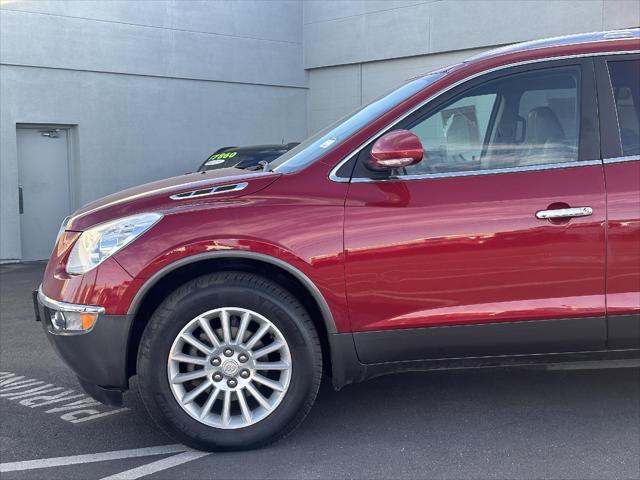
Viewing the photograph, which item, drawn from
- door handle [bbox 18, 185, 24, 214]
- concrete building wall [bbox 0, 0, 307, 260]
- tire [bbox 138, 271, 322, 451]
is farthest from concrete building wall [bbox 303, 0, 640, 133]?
tire [bbox 138, 271, 322, 451]

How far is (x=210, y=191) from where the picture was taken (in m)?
3.61

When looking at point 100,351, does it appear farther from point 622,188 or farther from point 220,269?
point 622,188

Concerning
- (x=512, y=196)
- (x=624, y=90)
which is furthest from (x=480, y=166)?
(x=624, y=90)

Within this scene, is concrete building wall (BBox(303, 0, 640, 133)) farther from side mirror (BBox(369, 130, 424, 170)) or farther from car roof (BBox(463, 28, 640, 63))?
side mirror (BBox(369, 130, 424, 170))

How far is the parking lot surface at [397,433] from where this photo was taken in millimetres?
3414

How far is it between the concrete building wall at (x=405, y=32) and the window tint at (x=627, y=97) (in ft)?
27.6

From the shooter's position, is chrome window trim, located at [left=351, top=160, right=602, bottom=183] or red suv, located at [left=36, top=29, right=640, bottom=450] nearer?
red suv, located at [left=36, top=29, right=640, bottom=450]

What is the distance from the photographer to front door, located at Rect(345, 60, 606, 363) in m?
3.50

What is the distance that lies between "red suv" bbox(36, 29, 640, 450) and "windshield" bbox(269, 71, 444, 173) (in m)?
0.08

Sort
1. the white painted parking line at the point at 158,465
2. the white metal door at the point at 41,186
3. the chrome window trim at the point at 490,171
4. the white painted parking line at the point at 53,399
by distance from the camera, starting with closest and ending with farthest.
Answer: the white painted parking line at the point at 158,465 < the chrome window trim at the point at 490,171 < the white painted parking line at the point at 53,399 < the white metal door at the point at 41,186

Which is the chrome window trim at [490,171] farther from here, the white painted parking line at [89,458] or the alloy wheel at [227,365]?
the white painted parking line at [89,458]

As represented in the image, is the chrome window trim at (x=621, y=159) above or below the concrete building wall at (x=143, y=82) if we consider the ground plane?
below

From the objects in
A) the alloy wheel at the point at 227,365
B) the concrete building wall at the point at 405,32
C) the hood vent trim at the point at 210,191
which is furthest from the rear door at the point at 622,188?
the concrete building wall at the point at 405,32

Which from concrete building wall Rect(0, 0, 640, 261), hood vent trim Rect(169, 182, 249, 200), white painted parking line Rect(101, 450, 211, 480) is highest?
concrete building wall Rect(0, 0, 640, 261)
